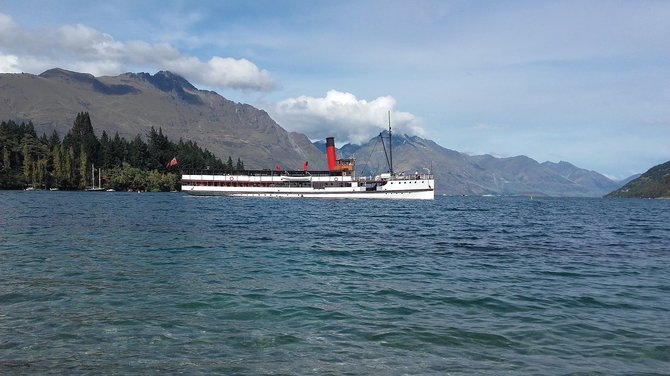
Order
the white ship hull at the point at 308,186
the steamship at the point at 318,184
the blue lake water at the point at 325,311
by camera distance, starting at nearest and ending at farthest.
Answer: the blue lake water at the point at 325,311 < the white ship hull at the point at 308,186 < the steamship at the point at 318,184

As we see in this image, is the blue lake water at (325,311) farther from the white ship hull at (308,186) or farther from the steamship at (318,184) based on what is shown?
the steamship at (318,184)

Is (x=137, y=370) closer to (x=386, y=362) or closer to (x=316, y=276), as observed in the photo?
(x=386, y=362)

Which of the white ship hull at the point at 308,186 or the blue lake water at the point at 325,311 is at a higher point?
the white ship hull at the point at 308,186

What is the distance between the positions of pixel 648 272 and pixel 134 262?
23.9 metres

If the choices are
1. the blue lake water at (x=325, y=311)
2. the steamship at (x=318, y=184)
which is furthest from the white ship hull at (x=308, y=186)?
the blue lake water at (x=325, y=311)

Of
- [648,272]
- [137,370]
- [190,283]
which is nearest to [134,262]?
[190,283]

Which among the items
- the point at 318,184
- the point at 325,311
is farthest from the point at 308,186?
the point at 325,311

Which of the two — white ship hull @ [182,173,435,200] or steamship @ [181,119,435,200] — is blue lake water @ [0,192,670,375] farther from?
steamship @ [181,119,435,200]

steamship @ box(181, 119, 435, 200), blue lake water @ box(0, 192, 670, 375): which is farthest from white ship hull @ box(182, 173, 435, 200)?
blue lake water @ box(0, 192, 670, 375)

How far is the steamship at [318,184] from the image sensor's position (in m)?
131

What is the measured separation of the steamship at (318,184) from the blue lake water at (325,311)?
10175cm

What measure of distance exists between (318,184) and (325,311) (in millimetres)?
121924

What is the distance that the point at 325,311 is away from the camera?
14859 millimetres

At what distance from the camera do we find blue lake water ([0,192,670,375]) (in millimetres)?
10602
